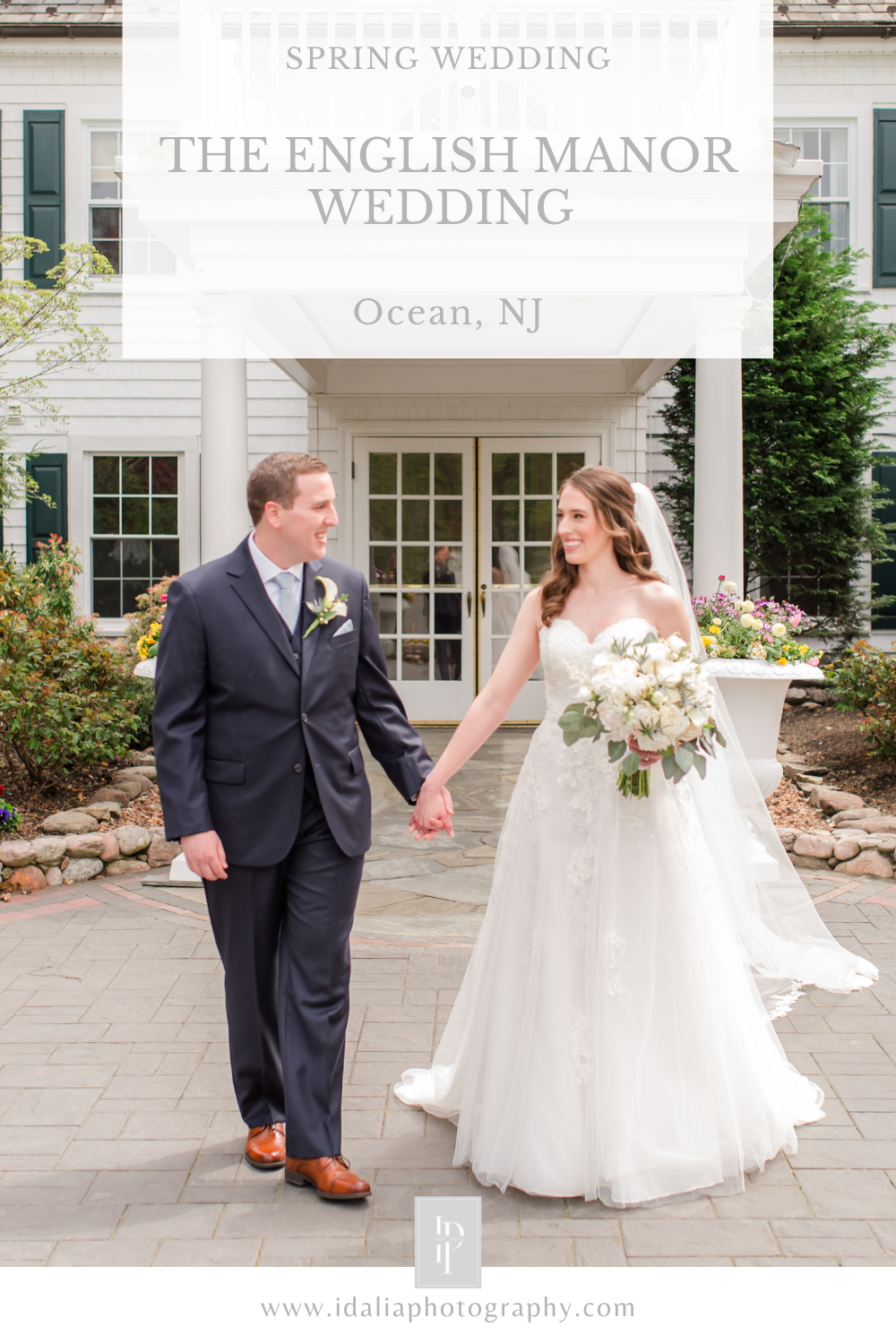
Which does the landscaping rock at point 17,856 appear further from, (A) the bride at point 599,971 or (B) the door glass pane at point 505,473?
(B) the door glass pane at point 505,473

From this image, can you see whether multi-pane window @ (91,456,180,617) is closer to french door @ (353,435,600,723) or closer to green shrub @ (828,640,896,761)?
french door @ (353,435,600,723)

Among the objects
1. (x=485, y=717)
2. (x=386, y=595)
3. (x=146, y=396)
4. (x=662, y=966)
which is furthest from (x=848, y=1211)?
(x=146, y=396)

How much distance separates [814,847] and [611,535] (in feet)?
12.0

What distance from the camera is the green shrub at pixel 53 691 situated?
688cm

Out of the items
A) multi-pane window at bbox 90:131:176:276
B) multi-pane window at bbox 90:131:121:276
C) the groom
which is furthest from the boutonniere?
multi-pane window at bbox 90:131:121:276

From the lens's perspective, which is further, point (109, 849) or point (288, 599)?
point (109, 849)

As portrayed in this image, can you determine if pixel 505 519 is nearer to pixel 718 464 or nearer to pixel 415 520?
pixel 415 520

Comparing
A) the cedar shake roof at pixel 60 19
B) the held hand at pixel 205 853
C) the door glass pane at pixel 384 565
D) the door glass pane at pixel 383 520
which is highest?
the cedar shake roof at pixel 60 19

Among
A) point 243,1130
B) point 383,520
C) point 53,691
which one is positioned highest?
point 383,520

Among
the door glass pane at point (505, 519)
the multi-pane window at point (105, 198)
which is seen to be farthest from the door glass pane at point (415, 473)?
the multi-pane window at point (105, 198)

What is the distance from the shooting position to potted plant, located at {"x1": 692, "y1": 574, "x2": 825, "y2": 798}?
6152 mm

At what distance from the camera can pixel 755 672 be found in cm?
611

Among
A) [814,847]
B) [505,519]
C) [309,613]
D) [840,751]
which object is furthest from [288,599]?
[505,519]
